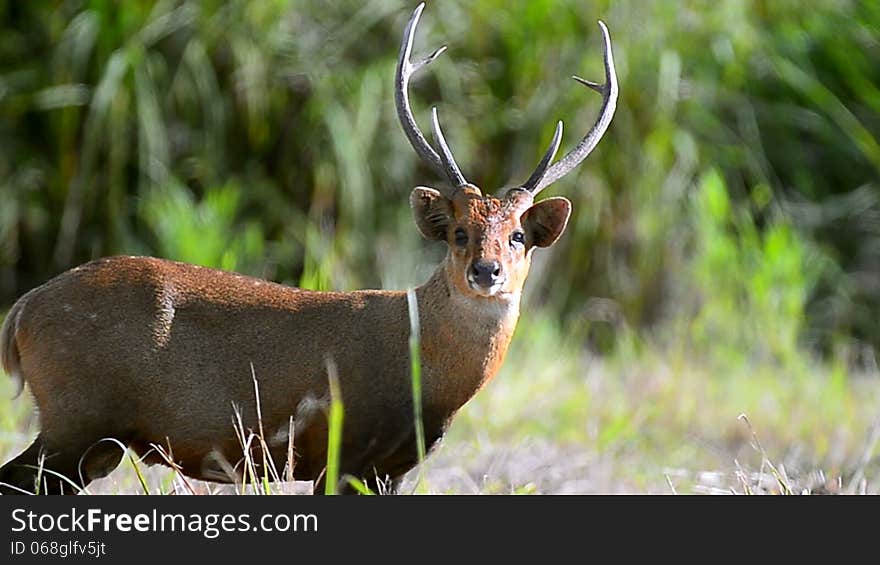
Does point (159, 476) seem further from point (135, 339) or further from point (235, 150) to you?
point (235, 150)

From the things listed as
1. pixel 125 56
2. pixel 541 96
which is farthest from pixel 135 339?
pixel 541 96

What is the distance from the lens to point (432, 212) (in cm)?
413

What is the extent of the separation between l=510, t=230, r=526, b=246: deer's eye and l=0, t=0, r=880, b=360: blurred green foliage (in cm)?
312

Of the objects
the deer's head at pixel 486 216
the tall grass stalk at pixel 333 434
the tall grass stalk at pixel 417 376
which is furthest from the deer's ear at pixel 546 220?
the tall grass stalk at pixel 333 434

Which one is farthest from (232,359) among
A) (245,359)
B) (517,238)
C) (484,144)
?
(484,144)

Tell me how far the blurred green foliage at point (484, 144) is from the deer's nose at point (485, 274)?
129 inches

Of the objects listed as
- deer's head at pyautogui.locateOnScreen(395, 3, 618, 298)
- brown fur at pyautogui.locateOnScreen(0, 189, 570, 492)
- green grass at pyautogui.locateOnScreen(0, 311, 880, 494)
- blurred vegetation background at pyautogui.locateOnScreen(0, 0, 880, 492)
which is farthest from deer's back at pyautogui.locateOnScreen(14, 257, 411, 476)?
blurred vegetation background at pyautogui.locateOnScreen(0, 0, 880, 492)

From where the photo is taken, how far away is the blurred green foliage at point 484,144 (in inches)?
296

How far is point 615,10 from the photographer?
327 inches

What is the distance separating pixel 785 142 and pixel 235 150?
3.18 meters

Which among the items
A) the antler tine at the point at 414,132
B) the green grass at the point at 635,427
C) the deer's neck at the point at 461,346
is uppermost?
the antler tine at the point at 414,132

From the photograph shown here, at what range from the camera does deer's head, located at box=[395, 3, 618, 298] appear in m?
3.90

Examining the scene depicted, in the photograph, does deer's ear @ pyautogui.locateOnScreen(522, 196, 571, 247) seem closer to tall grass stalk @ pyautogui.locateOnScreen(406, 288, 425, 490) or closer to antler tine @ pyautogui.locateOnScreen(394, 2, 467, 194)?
antler tine @ pyautogui.locateOnScreen(394, 2, 467, 194)

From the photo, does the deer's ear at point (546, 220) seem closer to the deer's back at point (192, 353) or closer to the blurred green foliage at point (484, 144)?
the deer's back at point (192, 353)
